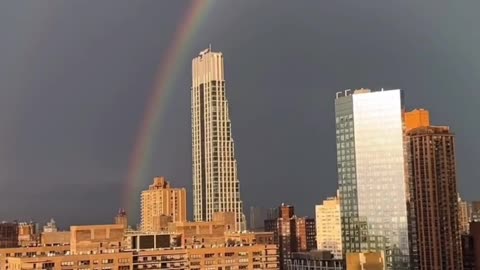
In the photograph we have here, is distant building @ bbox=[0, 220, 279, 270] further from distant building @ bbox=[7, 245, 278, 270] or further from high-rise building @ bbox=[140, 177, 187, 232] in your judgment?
high-rise building @ bbox=[140, 177, 187, 232]

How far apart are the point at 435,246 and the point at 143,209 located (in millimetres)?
18807

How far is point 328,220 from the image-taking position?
38.8 metres

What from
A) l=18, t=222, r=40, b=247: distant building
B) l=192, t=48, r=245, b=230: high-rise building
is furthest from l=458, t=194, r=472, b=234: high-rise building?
l=18, t=222, r=40, b=247: distant building

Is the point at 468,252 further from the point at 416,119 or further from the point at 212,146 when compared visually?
the point at 212,146

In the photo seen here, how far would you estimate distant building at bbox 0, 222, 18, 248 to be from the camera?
3786cm

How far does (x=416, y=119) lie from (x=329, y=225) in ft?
26.3

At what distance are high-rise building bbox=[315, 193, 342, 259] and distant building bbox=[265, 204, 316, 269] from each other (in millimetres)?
855

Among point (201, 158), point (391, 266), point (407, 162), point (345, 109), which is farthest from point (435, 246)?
point (201, 158)

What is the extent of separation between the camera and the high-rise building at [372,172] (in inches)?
1231

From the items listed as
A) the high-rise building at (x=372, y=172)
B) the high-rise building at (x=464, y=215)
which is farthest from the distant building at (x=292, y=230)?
the high-rise building at (x=464, y=215)

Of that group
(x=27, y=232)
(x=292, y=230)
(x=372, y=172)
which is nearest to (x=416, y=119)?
(x=372, y=172)

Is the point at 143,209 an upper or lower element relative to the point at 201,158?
lower

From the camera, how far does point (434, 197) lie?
31.5 meters

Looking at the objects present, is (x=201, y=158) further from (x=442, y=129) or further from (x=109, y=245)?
(x=109, y=245)
